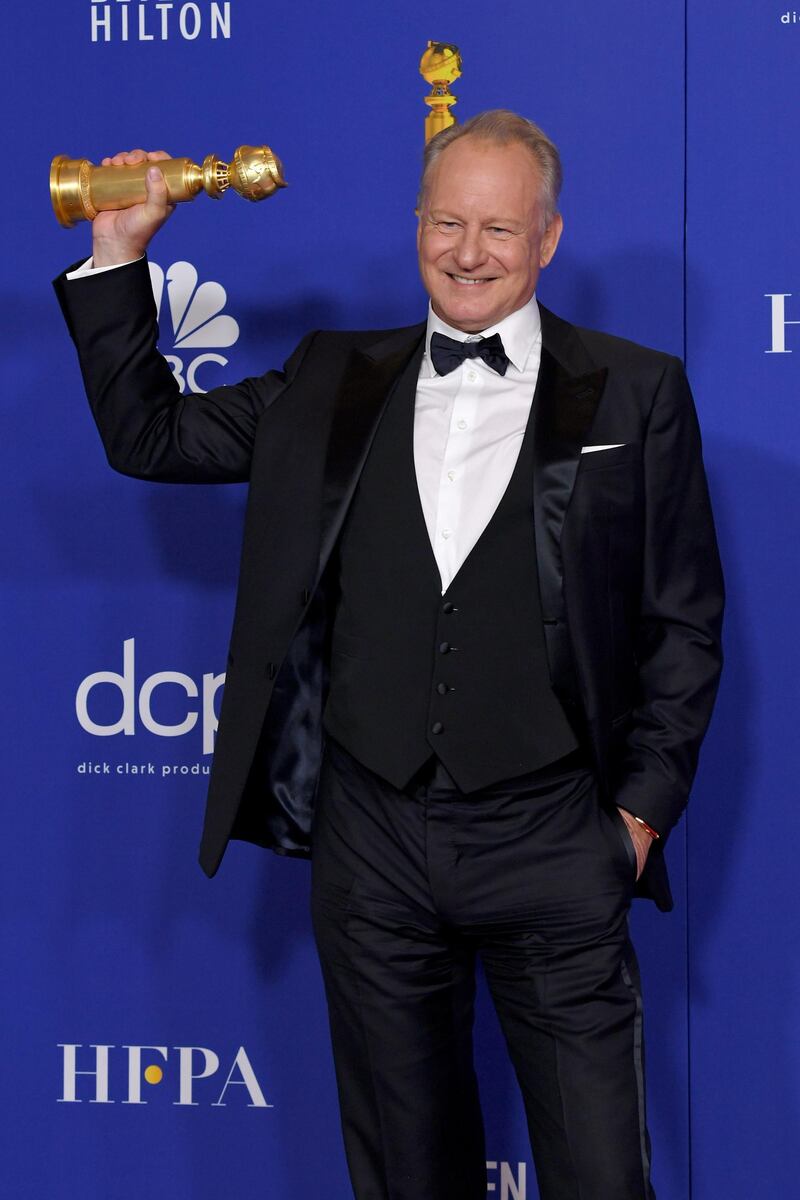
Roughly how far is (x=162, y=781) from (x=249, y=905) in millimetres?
271

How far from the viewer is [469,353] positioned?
199cm

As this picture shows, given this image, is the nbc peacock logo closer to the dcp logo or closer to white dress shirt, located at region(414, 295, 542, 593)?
the dcp logo

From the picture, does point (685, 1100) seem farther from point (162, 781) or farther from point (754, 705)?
point (162, 781)

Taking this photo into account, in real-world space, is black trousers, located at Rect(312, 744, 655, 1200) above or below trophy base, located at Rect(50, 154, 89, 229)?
below

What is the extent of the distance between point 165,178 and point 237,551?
872mm

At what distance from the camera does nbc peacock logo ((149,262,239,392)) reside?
2645 millimetres

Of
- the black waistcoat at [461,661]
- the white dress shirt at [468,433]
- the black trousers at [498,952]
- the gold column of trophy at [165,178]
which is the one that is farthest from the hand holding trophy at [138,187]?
the black trousers at [498,952]

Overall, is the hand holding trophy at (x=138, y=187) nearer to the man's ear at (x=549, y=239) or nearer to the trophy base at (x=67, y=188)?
the trophy base at (x=67, y=188)

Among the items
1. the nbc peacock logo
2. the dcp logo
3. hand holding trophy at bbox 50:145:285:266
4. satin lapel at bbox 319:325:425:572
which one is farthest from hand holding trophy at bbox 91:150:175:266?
the dcp logo

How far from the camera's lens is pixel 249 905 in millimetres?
2721

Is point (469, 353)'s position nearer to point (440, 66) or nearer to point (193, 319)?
point (440, 66)

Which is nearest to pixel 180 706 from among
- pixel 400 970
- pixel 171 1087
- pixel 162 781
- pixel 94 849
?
pixel 162 781

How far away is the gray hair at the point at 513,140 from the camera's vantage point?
6.41 feet

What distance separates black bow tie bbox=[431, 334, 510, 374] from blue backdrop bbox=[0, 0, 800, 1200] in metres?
0.63
